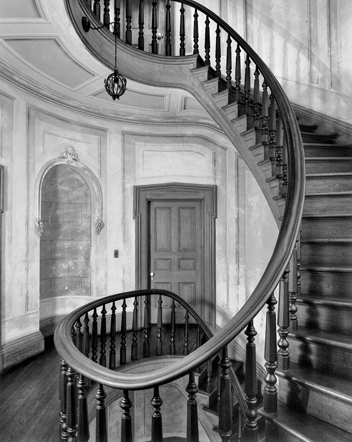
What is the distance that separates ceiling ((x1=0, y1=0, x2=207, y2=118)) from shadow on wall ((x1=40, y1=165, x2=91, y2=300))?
123 cm

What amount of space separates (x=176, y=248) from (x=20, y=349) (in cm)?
253

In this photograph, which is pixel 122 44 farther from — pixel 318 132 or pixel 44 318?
pixel 44 318

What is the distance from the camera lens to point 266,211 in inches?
152

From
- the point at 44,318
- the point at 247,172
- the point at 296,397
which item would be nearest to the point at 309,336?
the point at 296,397

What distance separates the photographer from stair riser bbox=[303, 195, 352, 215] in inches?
93.8

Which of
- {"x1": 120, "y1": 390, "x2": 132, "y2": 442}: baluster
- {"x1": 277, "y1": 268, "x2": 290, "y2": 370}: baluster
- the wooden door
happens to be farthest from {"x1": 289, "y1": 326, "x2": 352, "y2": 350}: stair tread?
the wooden door

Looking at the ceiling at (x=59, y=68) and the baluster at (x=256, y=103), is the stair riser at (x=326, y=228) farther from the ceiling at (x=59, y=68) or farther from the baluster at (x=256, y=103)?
the ceiling at (x=59, y=68)

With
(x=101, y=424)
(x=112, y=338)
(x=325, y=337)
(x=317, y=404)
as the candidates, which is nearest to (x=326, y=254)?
(x=325, y=337)

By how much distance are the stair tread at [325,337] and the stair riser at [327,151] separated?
1.84 m

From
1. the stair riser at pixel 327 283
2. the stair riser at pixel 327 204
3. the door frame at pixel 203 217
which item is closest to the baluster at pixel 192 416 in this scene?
the stair riser at pixel 327 283

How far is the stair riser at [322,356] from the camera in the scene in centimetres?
157

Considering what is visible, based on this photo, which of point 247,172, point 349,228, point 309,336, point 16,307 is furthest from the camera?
point 247,172

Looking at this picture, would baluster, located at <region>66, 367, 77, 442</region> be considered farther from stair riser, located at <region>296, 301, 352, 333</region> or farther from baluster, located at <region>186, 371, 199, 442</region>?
stair riser, located at <region>296, 301, 352, 333</region>

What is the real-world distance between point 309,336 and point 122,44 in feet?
10.3
